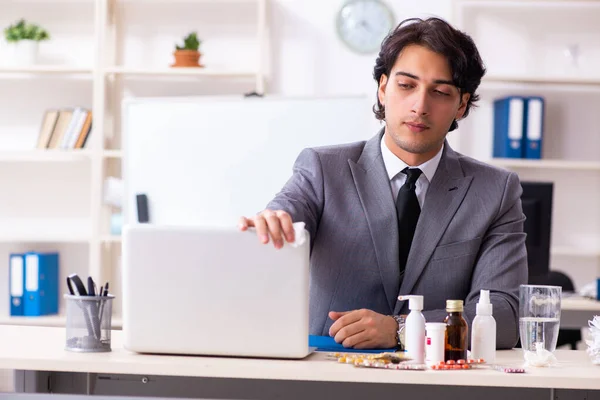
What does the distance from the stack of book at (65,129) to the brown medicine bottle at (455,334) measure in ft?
10.9

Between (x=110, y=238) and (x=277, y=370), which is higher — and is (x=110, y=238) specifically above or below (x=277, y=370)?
below

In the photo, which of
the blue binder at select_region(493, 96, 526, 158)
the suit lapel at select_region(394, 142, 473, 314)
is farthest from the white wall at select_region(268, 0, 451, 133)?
the suit lapel at select_region(394, 142, 473, 314)

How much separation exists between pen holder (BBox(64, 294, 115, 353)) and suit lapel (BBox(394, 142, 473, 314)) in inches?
27.7

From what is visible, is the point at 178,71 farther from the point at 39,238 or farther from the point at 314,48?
the point at 39,238

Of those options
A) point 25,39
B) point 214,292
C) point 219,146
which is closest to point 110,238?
point 219,146

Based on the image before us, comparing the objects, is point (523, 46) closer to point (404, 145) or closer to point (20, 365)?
point (404, 145)

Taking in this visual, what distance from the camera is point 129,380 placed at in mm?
1617

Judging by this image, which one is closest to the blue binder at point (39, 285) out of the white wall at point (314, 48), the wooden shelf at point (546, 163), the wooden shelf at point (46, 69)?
the wooden shelf at point (46, 69)

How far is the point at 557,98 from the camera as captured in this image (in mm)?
4707

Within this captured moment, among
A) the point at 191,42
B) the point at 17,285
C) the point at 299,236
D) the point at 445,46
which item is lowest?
the point at 17,285

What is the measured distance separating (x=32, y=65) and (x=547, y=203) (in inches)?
104

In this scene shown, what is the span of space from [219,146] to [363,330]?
2405 mm

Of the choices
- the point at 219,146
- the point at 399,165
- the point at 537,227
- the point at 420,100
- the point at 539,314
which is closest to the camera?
the point at 539,314

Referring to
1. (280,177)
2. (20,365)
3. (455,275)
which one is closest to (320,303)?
(455,275)
